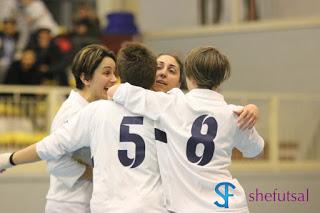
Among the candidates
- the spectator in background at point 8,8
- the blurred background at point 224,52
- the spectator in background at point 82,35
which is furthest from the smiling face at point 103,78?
the spectator in background at point 8,8

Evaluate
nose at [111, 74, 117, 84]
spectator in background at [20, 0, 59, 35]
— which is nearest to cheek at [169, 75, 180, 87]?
nose at [111, 74, 117, 84]

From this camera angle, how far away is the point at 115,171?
13.3ft

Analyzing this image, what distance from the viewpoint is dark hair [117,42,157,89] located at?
13.5ft

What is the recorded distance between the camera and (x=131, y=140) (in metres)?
4.06

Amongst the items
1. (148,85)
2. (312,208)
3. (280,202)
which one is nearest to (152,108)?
(148,85)

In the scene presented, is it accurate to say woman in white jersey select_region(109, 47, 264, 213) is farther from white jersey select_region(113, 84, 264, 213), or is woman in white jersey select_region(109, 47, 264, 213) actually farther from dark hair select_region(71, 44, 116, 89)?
dark hair select_region(71, 44, 116, 89)

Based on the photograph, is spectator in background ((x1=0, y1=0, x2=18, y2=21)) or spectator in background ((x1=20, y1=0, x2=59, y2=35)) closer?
spectator in background ((x1=20, y1=0, x2=59, y2=35))

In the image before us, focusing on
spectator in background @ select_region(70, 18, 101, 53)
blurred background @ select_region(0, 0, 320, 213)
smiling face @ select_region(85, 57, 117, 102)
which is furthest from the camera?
spectator in background @ select_region(70, 18, 101, 53)

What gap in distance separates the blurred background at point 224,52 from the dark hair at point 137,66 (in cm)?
295

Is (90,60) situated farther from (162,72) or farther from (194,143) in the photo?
(194,143)

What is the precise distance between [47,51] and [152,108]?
21.5 ft

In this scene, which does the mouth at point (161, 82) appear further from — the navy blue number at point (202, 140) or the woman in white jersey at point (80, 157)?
the navy blue number at point (202, 140)

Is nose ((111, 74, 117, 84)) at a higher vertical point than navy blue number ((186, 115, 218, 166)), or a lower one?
higher

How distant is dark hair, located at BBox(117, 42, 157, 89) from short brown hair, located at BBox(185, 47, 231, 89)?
0.18 metres
